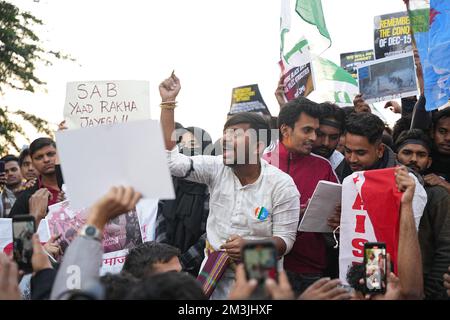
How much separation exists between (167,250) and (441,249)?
1.56 metres

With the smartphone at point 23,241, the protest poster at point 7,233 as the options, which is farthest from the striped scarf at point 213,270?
the smartphone at point 23,241

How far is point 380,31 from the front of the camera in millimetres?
7219

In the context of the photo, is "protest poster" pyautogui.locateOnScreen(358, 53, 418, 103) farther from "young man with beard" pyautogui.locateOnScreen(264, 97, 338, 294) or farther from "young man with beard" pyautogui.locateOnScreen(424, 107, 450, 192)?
"young man with beard" pyautogui.locateOnScreen(264, 97, 338, 294)

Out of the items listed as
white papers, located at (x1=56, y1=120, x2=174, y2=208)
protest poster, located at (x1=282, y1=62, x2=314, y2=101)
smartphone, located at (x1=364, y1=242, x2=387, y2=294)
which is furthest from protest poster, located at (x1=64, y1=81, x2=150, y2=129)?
smartphone, located at (x1=364, y1=242, x2=387, y2=294)

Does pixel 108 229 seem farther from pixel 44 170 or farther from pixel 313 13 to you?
pixel 313 13

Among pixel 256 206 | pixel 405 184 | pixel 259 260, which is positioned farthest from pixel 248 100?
pixel 259 260

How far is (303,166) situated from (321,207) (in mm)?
568

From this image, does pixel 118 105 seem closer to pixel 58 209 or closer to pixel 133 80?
pixel 133 80

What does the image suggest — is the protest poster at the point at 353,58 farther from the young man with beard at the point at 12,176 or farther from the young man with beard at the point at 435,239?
the young man with beard at the point at 435,239

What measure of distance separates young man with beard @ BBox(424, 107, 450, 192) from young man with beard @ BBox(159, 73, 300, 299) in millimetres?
1192

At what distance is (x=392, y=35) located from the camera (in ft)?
23.4

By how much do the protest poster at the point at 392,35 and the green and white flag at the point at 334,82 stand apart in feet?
1.40

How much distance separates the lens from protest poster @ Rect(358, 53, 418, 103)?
254 inches
